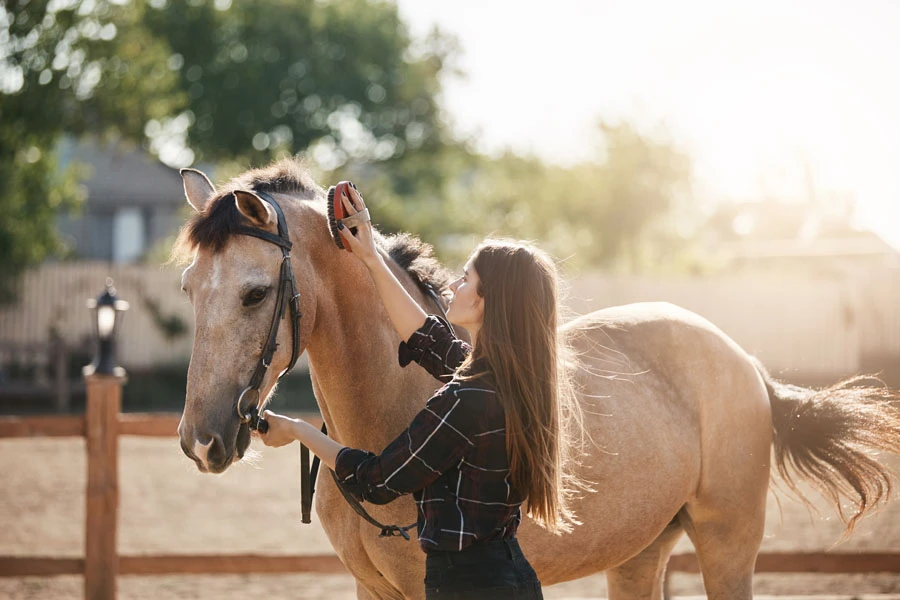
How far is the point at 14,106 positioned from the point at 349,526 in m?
18.7

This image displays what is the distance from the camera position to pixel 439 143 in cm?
3080

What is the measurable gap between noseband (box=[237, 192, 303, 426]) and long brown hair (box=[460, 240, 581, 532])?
0.54 m

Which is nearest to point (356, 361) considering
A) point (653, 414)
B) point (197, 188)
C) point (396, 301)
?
point (396, 301)

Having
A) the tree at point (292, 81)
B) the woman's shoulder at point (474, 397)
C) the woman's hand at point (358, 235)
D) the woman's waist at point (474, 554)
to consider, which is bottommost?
the woman's waist at point (474, 554)

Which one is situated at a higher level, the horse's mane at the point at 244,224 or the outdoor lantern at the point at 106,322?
the horse's mane at the point at 244,224

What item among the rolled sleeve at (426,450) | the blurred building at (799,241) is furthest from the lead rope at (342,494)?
the blurred building at (799,241)

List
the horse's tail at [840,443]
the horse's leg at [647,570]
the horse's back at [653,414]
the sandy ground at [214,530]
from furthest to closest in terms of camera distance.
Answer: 1. the sandy ground at [214,530]
2. the horse's leg at [647,570]
3. the horse's tail at [840,443]
4. the horse's back at [653,414]

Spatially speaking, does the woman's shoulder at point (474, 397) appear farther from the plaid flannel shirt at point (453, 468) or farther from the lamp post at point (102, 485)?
the lamp post at point (102, 485)

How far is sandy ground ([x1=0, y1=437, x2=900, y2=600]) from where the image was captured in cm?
566

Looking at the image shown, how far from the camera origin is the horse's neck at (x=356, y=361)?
102 inches

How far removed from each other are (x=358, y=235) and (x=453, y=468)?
73 cm

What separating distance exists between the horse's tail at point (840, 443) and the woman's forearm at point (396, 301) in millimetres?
2019

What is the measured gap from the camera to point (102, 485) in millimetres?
4996

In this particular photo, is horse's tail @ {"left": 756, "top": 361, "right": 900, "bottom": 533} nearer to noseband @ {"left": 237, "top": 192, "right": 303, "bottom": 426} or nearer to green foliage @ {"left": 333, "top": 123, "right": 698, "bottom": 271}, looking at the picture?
noseband @ {"left": 237, "top": 192, "right": 303, "bottom": 426}
